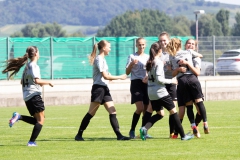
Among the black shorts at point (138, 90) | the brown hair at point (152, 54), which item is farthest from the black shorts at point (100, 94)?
the brown hair at point (152, 54)

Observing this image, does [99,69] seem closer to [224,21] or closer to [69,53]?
[69,53]

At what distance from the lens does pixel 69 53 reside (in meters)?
39.3

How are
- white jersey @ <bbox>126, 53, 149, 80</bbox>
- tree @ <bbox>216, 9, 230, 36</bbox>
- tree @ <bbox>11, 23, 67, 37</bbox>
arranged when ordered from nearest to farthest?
white jersey @ <bbox>126, 53, 149, 80</bbox> → tree @ <bbox>216, 9, 230, 36</bbox> → tree @ <bbox>11, 23, 67, 37</bbox>

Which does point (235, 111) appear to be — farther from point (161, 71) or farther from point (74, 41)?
point (74, 41)

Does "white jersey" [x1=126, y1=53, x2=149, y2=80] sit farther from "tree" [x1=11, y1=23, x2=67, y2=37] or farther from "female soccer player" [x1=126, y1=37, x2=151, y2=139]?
"tree" [x1=11, y1=23, x2=67, y2=37]

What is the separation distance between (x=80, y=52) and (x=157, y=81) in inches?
1015

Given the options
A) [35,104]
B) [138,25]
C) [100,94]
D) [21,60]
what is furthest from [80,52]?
[138,25]

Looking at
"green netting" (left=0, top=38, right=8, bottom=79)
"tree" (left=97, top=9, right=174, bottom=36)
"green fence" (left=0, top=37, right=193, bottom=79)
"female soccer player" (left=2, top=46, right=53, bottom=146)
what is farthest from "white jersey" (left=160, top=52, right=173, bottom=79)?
"tree" (left=97, top=9, right=174, bottom=36)

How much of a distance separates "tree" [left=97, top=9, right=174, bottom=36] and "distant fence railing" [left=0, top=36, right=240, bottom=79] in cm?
13287

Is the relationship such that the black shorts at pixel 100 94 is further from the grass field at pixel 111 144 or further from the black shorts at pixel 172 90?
the black shorts at pixel 172 90

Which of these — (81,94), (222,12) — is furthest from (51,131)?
(222,12)

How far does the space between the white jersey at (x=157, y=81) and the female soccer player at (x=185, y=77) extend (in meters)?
0.56

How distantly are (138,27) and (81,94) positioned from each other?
145 meters

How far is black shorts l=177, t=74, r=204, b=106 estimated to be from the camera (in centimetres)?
1463
